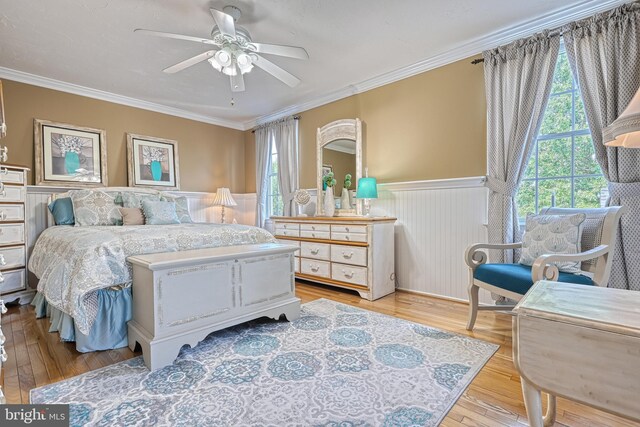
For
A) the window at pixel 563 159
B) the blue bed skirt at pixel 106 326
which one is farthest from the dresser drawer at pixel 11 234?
the window at pixel 563 159

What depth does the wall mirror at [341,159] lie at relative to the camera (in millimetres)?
3893

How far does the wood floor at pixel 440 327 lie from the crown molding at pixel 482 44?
2.50 m

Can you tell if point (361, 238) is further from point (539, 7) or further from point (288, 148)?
point (539, 7)

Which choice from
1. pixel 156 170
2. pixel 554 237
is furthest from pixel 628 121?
pixel 156 170

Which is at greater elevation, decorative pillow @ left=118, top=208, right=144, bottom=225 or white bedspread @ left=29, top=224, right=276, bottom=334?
decorative pillow @ left=118, top=208, right=144, bottom=225

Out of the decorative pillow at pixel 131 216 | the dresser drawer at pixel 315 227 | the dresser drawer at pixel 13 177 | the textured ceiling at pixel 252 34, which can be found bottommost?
the dresser drawer at pixel 315 227

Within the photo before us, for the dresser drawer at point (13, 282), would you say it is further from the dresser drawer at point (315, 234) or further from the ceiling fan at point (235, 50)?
the dresser drawer at point (315, 234)

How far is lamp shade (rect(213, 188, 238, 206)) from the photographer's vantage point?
16.6 ft

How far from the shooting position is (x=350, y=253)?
3350 mm

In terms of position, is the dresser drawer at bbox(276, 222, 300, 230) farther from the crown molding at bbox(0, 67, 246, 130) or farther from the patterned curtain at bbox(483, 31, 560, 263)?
A: the crown molding at bbox(0, 67, 246, 130)

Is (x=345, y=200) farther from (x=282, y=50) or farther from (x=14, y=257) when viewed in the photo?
(x=14, y=257)

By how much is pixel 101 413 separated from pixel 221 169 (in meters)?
4.35

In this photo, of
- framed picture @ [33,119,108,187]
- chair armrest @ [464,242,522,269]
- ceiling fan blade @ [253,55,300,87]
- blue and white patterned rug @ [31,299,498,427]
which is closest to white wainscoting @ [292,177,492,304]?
chair armrest @ [464,242,522,269]

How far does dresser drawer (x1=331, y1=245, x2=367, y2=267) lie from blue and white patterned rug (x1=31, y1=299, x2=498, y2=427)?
3.17 feet
